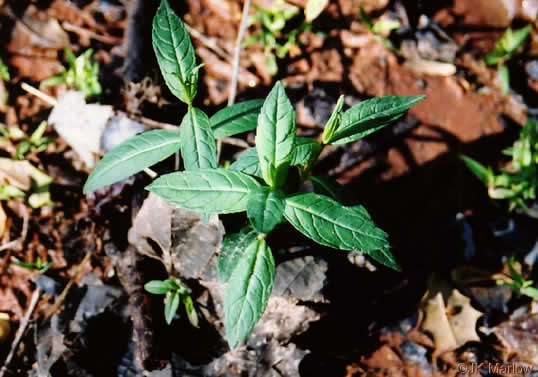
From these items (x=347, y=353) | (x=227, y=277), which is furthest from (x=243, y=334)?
(x=347, y=353)

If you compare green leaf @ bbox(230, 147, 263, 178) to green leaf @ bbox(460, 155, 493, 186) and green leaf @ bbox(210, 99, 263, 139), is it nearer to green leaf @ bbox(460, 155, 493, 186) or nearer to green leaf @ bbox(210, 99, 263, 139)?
green leaf @ bbox(210, 99, 263, 139)

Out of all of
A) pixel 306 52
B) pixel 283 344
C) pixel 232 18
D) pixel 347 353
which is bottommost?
pixel 347 353

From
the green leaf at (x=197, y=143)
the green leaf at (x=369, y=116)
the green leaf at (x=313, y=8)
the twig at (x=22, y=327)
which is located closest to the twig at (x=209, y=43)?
the green leaf at (x=313, y=8)

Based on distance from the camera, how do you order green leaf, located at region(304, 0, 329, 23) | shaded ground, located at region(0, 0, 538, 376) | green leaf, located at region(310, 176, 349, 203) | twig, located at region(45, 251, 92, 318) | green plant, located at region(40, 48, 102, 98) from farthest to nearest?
1. green leaf, located at region(304, 0, 329, 23)
2. green plant, located at region(40, 48, 102, 98)
3. twig, located at region(45, 251, 92, 318)
4. shaded ground, located at region(0, 0, 538, 376)
5. green leaf, located at region(310, 176, 349, 203)

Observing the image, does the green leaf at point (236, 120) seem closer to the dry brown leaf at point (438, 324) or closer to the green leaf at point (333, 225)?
the green leaf at point (333, 225)

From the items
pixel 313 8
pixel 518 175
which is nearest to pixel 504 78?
pixel 518 175

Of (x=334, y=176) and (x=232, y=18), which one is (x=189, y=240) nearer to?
(x=334, y=176)

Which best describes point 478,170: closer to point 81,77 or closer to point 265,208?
point 265,208

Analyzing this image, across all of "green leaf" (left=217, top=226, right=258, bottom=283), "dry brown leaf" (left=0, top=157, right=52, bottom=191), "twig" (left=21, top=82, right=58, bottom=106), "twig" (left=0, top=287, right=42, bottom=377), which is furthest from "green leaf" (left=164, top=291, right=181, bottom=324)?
"twig" (left=21, top=82, right=58, bottom=106)
